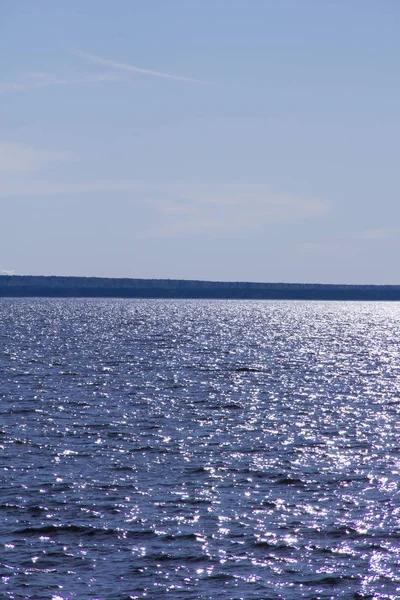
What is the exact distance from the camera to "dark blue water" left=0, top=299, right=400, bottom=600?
1850 centimetres

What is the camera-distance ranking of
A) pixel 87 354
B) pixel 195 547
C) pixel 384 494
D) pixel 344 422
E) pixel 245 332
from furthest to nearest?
1. pixel 245 332
2. pixel 87 354
3. pixel 344 422
4. pixel 384 494
5. pixel 195 547

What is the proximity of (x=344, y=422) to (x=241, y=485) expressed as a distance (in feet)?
43.7

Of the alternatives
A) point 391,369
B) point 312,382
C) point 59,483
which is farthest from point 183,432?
point 391,369

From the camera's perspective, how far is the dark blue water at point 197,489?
1850 cm

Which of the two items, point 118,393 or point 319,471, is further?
point 118,393

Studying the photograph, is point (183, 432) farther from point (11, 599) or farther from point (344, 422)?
point (11, 599)

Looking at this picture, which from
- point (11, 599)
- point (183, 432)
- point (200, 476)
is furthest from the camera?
point (183, 432)

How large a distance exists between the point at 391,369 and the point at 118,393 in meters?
27.2

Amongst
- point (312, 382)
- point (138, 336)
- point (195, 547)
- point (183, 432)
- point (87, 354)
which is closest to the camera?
point (195, 547)

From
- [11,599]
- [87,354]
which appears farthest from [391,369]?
[11,599]

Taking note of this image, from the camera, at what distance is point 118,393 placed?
47.7 m

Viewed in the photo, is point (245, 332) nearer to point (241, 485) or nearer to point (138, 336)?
point (138, 336)

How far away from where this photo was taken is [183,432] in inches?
1384

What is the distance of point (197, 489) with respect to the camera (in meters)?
25.5
